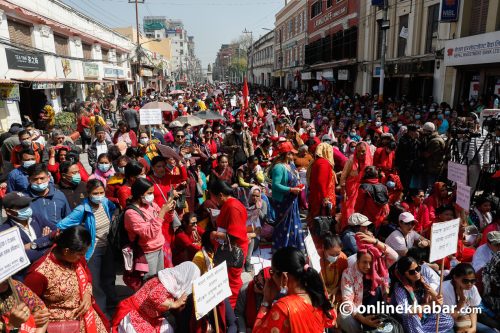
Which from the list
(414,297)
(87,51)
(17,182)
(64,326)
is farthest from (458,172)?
(87,51)

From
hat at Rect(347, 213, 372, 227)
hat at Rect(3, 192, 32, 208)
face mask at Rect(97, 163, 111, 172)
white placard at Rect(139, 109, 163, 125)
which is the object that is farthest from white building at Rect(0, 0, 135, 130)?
hat at Rect(347, 213, 372, 227)

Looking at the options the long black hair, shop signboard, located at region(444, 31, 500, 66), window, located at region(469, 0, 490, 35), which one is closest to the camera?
the long black hair

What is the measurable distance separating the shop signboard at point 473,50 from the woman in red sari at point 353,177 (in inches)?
365

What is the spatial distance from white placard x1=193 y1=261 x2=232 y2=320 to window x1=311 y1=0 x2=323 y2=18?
3371cm

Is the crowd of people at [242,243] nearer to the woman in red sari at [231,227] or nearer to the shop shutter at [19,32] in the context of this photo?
the woman in red sari at [231,227]

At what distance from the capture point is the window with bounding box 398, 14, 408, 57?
59.0 feet

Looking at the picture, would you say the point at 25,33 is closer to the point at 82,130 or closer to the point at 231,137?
the point at 82,130

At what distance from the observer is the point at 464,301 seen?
3.30m

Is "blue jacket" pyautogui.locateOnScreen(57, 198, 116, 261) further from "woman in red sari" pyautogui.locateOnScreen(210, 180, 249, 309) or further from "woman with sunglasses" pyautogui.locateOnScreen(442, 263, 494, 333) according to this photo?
"woman with sunglasses" pyautogui.locateOnScreen(442, 263, 494, 333)

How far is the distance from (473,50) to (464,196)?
36.4 ft

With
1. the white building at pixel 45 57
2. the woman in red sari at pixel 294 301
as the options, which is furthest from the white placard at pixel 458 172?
the white building at pixel 45 57

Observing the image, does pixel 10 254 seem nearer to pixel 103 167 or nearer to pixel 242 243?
pixel 242 243

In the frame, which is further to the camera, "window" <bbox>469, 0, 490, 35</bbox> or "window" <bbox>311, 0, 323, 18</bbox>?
"window" <bbox>311, 0, 323, 18</bbox>

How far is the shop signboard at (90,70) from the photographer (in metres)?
20.1
